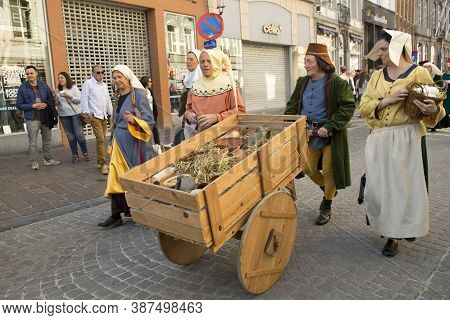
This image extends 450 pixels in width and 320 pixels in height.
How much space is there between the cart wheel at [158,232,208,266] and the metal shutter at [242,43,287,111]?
46.5 feet

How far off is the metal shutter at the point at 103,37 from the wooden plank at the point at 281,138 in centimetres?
892

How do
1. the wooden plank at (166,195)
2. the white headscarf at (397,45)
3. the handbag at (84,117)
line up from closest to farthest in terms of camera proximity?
the wooden plank at (166,195) → the white headscarf at (397,45) → the handbag at (84,117)

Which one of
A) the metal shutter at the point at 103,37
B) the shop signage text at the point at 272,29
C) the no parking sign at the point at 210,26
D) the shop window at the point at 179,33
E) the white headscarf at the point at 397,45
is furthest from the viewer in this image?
A: the shop signage text at the point at 272,29

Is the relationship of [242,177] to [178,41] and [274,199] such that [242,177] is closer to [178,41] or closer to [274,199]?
[274,199]

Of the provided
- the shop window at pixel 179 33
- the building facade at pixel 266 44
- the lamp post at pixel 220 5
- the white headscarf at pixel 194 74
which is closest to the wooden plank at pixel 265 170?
the white headscarf at pixel 194 74

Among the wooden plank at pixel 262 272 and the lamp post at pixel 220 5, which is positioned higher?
the lamp post at pixel 220 5

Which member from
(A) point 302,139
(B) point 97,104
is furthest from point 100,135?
(A) point 302,139

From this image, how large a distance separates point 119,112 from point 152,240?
1448 millimetres

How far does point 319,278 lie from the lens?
3.18m

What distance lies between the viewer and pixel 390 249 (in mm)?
3551

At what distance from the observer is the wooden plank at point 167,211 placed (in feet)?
7.93

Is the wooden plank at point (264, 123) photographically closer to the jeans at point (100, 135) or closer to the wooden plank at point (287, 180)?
the wooden plank at point (287, 180)

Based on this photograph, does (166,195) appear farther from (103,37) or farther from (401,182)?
(103,37)

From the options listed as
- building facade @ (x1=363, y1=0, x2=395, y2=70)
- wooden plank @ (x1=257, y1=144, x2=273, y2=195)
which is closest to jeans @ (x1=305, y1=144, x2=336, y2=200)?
wooden plank @ (x1=257, y1=144, x2=273, y2=195)
